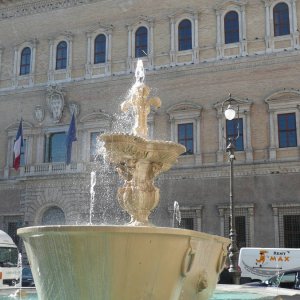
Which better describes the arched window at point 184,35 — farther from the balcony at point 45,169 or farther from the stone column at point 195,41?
the balcony at point 45,169

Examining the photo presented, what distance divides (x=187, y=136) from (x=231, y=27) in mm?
5237

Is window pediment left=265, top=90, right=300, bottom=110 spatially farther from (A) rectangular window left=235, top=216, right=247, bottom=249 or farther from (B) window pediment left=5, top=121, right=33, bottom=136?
(B) window pediment left=5, top=121, right=33, bottom=136

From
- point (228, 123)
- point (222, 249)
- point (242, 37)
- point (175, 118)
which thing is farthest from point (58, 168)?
point (222, 249)

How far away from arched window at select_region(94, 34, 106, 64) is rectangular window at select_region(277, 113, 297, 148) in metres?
9.27

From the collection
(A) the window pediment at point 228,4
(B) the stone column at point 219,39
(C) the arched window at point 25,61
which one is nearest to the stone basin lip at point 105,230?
(B) the stone column at point 219,39

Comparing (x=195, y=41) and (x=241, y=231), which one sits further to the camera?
(x=195, y=41)

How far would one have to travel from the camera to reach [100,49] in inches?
1019

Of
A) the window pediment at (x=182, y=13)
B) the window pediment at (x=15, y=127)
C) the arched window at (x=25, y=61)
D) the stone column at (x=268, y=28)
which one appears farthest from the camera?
the arched window at (x=25, y=61)

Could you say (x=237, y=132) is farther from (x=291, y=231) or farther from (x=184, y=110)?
(x=291, y=231)

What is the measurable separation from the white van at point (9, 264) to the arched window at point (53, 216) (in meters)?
7.68

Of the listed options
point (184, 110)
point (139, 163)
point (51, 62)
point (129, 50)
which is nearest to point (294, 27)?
point (184, 110)

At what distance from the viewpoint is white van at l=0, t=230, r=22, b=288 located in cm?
1555

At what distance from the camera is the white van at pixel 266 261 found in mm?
17734

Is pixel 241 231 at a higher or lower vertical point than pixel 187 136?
lower
